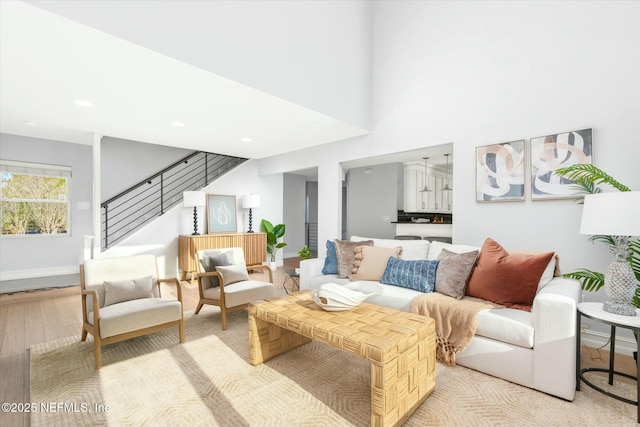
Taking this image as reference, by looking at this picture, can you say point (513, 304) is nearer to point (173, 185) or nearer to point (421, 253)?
point (421, 253)

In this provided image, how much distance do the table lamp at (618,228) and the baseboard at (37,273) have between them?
7.43 metres

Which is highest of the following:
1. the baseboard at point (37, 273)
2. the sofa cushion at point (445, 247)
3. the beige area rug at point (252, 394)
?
the sofa cushion at point (445, 247)

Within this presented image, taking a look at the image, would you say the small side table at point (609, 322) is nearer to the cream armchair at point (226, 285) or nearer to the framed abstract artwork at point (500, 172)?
the framed abstract artwork at point (500, 172)

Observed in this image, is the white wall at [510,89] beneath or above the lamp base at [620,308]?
above

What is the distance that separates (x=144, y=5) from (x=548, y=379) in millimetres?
3953

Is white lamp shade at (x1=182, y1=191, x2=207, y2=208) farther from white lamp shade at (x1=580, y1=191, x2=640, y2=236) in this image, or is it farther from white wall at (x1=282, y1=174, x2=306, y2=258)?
white lamp shade at (x1=580, y1=191, x2=640, y2=236)

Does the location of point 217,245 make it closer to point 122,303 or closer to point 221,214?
point 221,214

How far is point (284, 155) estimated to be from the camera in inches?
253

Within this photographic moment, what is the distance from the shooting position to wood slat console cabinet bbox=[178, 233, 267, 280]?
555 cm

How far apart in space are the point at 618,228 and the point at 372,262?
2.11 m

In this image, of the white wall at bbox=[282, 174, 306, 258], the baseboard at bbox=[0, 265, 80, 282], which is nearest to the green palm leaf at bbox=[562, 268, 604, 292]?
the white wall at bbox=[282, 174, 306, 258]

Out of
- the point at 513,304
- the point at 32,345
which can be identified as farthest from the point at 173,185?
the point at 513,304

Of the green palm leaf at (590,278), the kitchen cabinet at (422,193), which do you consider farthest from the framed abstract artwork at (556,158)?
the kitchen cabinet at (422,193)

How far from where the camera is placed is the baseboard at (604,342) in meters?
2.68
